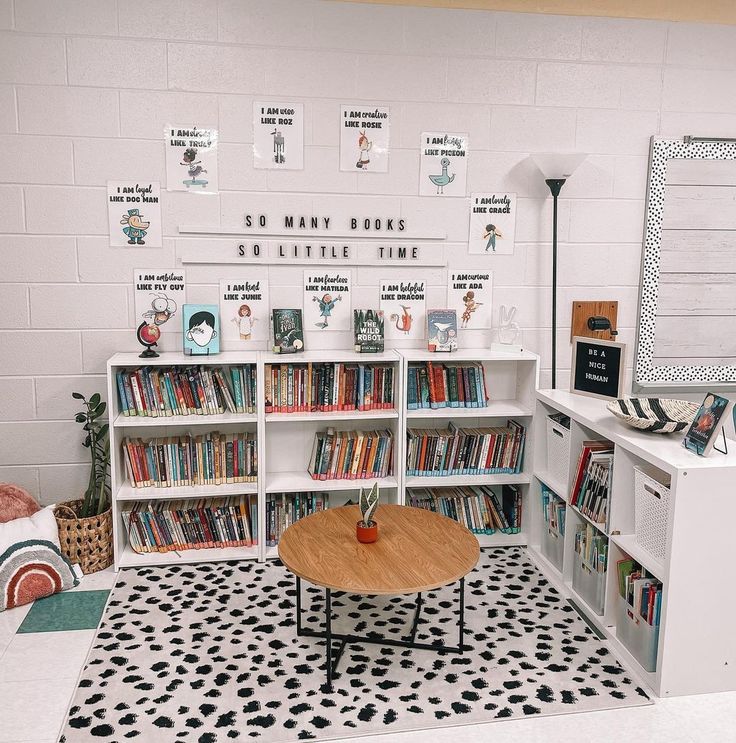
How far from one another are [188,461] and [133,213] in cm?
125

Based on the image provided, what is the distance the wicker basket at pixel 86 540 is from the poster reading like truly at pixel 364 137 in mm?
2123

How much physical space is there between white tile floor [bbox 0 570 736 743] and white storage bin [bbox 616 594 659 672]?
0.51 feet

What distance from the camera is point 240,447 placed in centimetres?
386

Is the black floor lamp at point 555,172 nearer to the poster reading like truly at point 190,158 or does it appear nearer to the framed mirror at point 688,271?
the framed mirror at point 688,271

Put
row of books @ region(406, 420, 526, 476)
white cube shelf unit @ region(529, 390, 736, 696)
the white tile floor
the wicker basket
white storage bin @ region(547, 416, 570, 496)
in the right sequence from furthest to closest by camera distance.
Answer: row of books @ region(406, 420, 526, 476)
the wicker basket
white storage bin @ region(547, 416, 570, 496)
white cube shelf unit @ region(529, 390, 736, 696)
the white tile floor

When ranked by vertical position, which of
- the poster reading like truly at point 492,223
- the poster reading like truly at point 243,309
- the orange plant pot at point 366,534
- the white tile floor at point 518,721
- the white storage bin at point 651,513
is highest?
the poster reading like truly at point 492,223

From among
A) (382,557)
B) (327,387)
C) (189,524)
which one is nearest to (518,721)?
(382,557)

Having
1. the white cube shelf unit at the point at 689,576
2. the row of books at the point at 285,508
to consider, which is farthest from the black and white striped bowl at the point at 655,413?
the row of books at the point at 285,508

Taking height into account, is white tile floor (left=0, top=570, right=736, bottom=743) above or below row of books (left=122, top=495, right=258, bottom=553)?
below

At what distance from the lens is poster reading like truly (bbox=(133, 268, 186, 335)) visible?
151 inches

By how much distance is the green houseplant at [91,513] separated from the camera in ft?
12.0

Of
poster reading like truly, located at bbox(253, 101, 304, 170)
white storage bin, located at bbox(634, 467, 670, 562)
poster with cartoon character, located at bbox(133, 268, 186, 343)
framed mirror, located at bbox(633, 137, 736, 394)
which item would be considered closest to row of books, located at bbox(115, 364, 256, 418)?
poster with cartoon character, located at bbox(133, 268, 186, 343)

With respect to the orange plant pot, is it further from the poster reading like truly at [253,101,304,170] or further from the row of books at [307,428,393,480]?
the poster reading like truly at [253,101,304,170]

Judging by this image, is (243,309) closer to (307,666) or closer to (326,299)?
(326,299)
